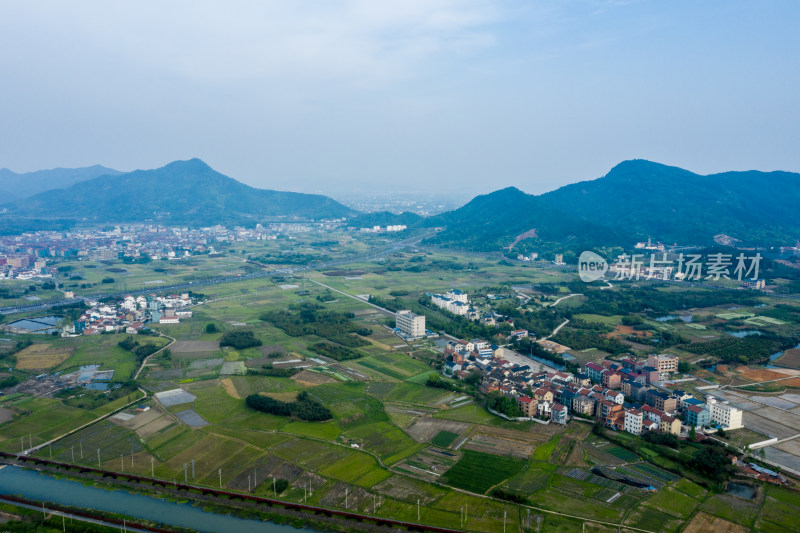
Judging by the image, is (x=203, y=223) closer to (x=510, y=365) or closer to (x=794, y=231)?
(x=510, y=365)

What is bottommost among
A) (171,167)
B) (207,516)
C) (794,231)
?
(207,516)

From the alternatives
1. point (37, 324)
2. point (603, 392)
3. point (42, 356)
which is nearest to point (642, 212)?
point (603, 392)

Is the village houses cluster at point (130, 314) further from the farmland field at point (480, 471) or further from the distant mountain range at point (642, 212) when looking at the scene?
the distant mountain range at point (642, 212)

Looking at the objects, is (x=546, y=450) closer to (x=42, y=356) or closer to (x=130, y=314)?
(x=42, y=356)

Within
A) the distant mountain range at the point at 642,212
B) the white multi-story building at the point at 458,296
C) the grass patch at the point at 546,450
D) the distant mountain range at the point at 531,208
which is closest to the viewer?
the grass patch at the point at 546,450

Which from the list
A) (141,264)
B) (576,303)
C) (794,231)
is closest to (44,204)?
(141,264)
